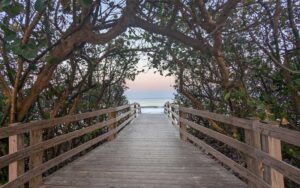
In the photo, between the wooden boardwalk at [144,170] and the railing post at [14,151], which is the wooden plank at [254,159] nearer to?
the wooden boardwalk at [144,170]

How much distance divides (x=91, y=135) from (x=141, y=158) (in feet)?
9.63

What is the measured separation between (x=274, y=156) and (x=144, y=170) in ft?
8.42

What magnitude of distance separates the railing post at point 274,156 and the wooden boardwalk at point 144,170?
1.15 metres

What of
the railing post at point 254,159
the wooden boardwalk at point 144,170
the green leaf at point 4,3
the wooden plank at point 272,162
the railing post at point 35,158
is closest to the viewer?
the green leaf at point 4,3

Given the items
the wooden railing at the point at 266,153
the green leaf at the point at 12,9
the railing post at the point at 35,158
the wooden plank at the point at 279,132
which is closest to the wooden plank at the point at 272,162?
the wooden railing at the point at 266,153

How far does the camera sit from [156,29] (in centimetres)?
434

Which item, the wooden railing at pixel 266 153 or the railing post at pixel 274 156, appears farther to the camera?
the railing post at pixel 274 156

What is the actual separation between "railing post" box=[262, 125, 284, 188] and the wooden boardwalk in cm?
115

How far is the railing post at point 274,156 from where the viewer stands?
3215mm

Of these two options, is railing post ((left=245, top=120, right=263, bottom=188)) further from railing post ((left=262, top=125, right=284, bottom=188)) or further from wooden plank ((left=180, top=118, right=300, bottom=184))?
railing post ((left=262, top=125, right=284, bottom=188))

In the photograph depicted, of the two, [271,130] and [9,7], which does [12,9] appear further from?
[271,130]

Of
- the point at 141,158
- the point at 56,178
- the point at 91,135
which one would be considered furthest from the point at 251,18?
the point at 91,135

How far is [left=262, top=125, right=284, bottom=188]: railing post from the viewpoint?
321 centimetres

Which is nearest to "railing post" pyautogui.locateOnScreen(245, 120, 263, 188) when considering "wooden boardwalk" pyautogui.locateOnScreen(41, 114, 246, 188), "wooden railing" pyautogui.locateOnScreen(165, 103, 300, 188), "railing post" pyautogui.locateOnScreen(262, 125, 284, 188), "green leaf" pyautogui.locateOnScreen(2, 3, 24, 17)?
"wooden railing" pyautogui.locateOnScreen(165, 103, 300, 188)
